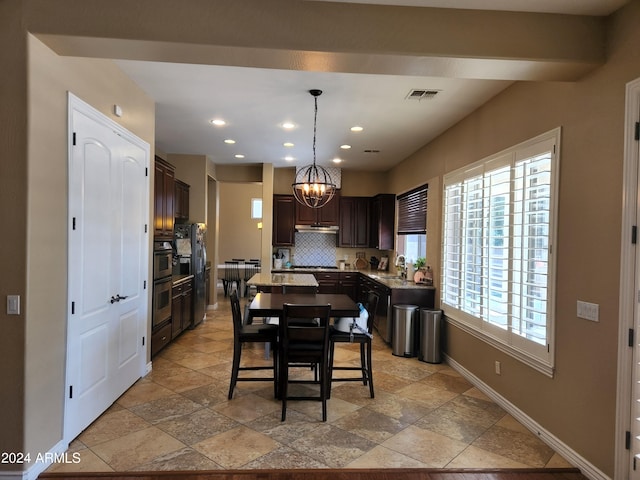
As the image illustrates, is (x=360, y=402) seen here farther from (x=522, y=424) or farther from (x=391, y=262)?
(x=391, y=262)

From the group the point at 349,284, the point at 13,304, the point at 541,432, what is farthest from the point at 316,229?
the point at 13,304

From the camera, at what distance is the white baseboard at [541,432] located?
8.13ft

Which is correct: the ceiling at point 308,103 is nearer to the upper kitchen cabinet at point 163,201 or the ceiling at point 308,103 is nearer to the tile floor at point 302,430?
the upper kitchen cabinet at point 163,201

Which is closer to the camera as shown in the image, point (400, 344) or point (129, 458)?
point (129, 458)

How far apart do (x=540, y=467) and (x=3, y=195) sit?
12.6ft

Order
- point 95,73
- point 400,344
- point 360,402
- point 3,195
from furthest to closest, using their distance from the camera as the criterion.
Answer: point 400,344
point 360,402
point 95,73
point 3,195

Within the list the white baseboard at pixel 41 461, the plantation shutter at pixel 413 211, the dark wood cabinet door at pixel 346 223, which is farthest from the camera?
the dark wood cabinet door at pixel 346 223

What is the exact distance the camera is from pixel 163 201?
4770 millimetres

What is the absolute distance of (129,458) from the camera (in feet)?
8.52

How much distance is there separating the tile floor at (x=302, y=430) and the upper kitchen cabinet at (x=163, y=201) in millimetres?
1652

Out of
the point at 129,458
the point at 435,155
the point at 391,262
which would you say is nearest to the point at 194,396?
the point at 129,458

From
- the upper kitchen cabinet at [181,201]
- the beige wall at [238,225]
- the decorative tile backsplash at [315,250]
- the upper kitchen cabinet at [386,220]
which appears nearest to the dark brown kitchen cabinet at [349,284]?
the decorative tile backsplash at [315,250]

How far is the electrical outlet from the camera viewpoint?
2.46 m

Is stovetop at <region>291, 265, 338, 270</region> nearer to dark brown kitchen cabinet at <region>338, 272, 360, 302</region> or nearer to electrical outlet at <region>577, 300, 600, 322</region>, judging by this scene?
dark brown kitchen cabinet at <region>338, 272, 360, 302</region>
